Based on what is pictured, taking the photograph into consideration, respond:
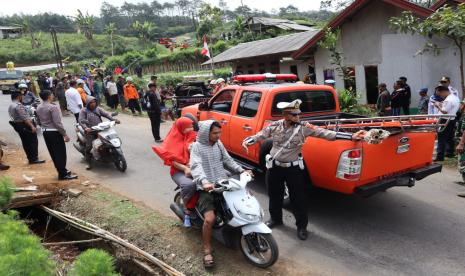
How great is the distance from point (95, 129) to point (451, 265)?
669 centimetres

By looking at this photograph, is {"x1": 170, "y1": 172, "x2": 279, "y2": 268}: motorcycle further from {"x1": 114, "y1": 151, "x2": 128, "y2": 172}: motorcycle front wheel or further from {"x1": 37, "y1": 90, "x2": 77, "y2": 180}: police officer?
{"x1": 114, "y1": 151, "x2": 128, "y2": 172}: motorcycle front wheel

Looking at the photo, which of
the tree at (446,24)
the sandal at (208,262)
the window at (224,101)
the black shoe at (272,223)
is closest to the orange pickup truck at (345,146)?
the window at (224,101)

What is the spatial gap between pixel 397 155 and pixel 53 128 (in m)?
5.85

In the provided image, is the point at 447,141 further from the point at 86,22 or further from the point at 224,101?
the point at 86,22

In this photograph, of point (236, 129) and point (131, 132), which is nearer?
point (236, 129)

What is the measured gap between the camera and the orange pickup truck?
4750mm

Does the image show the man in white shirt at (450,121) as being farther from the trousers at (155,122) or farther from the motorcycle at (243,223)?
the trousers at (155,122)

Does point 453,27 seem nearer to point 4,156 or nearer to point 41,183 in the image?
point 41,183

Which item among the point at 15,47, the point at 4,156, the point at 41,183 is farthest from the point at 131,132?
Result: the point at 15,47

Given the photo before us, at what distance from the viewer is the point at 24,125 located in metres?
8.58

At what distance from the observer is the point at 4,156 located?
9875 millimetres

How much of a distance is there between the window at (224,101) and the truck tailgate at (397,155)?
121 inches

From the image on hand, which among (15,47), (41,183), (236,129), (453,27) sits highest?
(15,47)

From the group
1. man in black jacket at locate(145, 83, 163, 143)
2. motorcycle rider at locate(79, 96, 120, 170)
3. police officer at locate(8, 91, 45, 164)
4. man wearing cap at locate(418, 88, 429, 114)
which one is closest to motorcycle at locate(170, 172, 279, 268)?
motorcycle rider at locate(79, 96, 120, 170)
